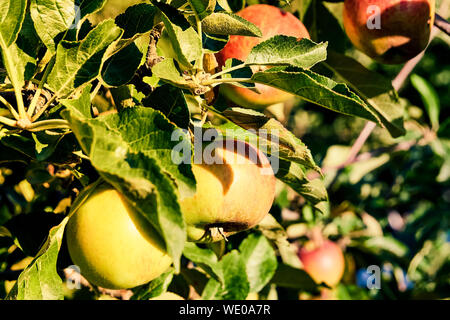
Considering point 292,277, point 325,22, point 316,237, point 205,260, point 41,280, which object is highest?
point 325,22

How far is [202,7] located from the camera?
66cm

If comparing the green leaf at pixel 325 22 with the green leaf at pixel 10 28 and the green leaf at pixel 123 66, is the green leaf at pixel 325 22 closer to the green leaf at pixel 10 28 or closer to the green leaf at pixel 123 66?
the green leaf at pixel 123 66

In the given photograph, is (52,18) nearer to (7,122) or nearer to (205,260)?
(7,122)

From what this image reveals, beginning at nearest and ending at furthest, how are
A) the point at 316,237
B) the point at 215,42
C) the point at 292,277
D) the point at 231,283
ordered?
the point at 215,42, the point at 231,283, the point at 292,277, the point at 316,237

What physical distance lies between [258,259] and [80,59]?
70 centimetres

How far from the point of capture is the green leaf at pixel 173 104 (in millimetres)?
669

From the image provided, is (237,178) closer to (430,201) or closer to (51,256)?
(51,256)

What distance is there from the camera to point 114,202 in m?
0.66

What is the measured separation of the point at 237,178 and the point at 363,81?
0.53 metres

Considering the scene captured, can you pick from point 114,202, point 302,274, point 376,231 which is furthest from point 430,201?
point 114,202

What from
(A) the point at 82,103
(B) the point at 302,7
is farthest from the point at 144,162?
(B) the point at 302,7

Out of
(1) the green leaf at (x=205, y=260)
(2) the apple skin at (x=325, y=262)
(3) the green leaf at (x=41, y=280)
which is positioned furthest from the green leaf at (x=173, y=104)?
(2) the apple skin at (x=325, y=262)

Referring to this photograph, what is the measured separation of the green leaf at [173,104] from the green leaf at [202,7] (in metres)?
0.11
